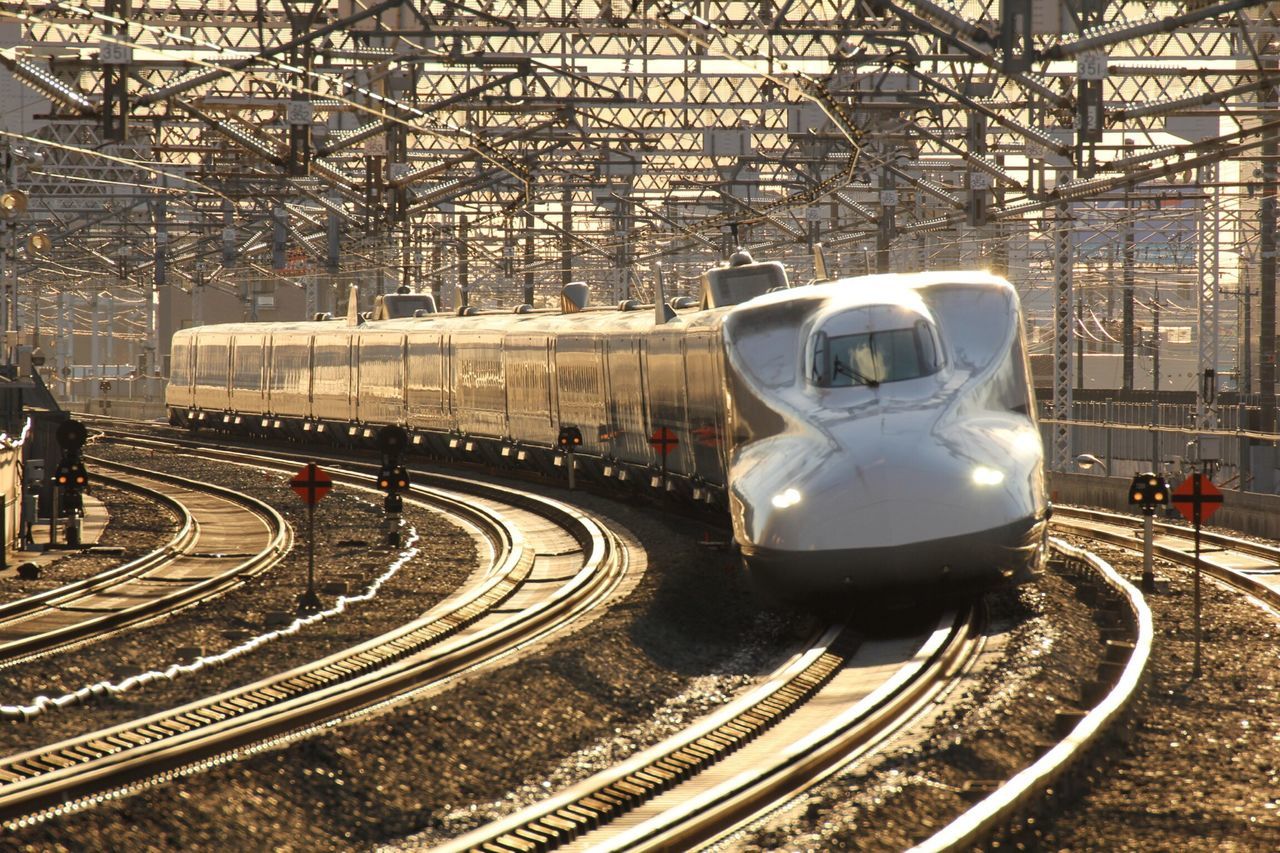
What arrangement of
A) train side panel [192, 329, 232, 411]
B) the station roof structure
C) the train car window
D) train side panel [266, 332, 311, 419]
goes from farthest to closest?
the train car window → train side panel [192, 329, 232, 411] → train side panel [266, 332, 311, 419] → the station roof structure

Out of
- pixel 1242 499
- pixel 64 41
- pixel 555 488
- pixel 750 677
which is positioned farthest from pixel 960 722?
pixel 64 41

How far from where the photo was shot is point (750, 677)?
1339 centimetres

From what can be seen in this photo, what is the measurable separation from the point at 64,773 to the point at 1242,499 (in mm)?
18464

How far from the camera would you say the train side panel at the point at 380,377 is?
1676 inches

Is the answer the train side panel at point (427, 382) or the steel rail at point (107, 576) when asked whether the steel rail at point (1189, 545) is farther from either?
the train side panel at point (427, 382)

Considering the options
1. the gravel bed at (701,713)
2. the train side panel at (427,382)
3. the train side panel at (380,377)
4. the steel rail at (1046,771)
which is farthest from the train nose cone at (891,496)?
the train side panel at (380,377)

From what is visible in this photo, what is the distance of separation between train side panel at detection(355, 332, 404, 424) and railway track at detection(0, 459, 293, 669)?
10.2 m

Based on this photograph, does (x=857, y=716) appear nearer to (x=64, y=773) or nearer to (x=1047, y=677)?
(x=1047, y=677)

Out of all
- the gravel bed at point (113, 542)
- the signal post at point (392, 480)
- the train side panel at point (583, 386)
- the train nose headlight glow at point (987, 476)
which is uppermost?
the train side panel at point (583, 386)

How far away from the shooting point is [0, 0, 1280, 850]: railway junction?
9562mm

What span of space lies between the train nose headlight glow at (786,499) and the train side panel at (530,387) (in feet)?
60.7

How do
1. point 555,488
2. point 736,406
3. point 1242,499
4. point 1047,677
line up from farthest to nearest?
point 555,488 → point 1242,499 → point 736,406 → point 1047,677

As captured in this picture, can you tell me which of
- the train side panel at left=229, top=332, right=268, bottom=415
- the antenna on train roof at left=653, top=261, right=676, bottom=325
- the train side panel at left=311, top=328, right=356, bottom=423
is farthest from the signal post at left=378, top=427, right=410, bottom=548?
the train side panel at left=229, top=332, right=268, bottom=415

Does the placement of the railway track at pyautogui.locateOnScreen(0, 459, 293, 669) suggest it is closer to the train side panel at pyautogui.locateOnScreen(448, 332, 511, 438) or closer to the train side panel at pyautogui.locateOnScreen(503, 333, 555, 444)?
the train side panel at pyautogui.locateOnScreen(503, 333, 555, 444)
